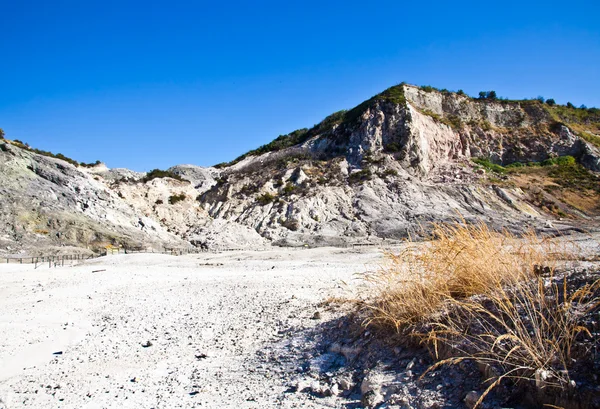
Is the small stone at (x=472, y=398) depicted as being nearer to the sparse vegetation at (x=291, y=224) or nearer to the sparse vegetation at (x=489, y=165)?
the sparse vegetation at (x=291, y=224)

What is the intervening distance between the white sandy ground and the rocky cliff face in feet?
48.6

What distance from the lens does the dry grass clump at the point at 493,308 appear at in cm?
280

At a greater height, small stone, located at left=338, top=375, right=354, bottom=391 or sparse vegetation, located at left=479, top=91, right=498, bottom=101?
sparse vegetation, located at left=479, top=91, right=498, bottom=101

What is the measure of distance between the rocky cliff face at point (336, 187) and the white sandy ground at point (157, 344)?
48.6 ft

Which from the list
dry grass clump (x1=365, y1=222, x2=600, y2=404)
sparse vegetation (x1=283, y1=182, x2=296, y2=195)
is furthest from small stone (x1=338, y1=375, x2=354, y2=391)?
sparse vegetation (x1=283, y1=182, x2=296, y2=195)

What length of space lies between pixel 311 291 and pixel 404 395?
17.2 ft

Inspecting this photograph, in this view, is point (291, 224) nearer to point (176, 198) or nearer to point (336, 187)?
point (336, 187)

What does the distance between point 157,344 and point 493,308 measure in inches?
179

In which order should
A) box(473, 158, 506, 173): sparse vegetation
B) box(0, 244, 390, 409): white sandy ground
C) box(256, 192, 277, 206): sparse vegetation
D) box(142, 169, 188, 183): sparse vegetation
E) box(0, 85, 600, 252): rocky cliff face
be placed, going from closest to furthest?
box(0, 244, 390, 409): white sandy ground
box(0, 85, 600, 252): rocky cliff face
box(256, 192, 277, 206): sparse vegetation
box(142, 169, 188, 183): sparse vegetation
box(473, 158, 506, 173): sparse vegetation

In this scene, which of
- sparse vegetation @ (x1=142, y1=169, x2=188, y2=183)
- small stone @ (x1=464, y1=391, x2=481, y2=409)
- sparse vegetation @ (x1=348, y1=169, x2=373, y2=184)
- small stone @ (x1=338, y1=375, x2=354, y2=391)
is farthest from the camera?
sparse vegetation @ (x1=142, y1=169, x2=188, y2=183)

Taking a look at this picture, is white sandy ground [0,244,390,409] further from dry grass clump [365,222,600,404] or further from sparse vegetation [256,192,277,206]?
sparse vegetation [256,192,277,206]

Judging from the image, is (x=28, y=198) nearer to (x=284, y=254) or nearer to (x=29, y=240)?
(x=29, y=240)

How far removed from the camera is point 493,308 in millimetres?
3721

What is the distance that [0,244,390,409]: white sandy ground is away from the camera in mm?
3979
